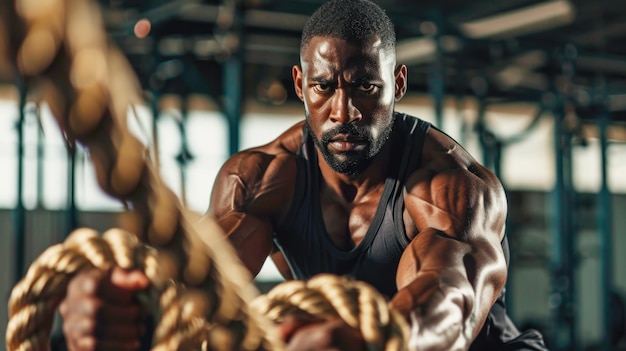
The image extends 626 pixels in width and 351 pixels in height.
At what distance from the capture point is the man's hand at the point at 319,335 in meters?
0.57

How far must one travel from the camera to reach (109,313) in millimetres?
555

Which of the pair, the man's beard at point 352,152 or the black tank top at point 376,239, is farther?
the black tank top at point 376,239

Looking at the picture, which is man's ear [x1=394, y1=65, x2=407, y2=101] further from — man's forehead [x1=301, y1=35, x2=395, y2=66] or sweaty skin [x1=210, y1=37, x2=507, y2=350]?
man's forehead [x1=301, y1=35, x2=395, y2=66]

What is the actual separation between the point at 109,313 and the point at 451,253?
0.67 m

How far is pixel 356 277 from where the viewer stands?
1542 millimetres

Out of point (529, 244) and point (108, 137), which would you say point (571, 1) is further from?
point (108, 137)

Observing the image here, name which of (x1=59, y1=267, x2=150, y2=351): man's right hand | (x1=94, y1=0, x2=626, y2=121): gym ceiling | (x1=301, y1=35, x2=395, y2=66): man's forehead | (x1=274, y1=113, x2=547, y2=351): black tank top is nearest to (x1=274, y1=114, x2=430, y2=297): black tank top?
(x1=274, y1=113, x2=547, y2=351): black tank top

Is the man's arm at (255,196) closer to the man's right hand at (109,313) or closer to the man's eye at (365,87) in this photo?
the man's eye at (365,87)

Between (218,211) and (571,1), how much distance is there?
11.1ft

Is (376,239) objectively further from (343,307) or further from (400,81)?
(343,307)

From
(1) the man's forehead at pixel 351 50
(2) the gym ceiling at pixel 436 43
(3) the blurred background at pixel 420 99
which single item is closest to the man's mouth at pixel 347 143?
(1) the man's forehead at pixel 351 50

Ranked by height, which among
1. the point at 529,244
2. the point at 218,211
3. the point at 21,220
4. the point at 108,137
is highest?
the point at 108,137

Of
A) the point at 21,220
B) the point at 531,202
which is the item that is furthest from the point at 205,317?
the point at 531,202

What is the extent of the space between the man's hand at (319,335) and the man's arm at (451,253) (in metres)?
0.16
